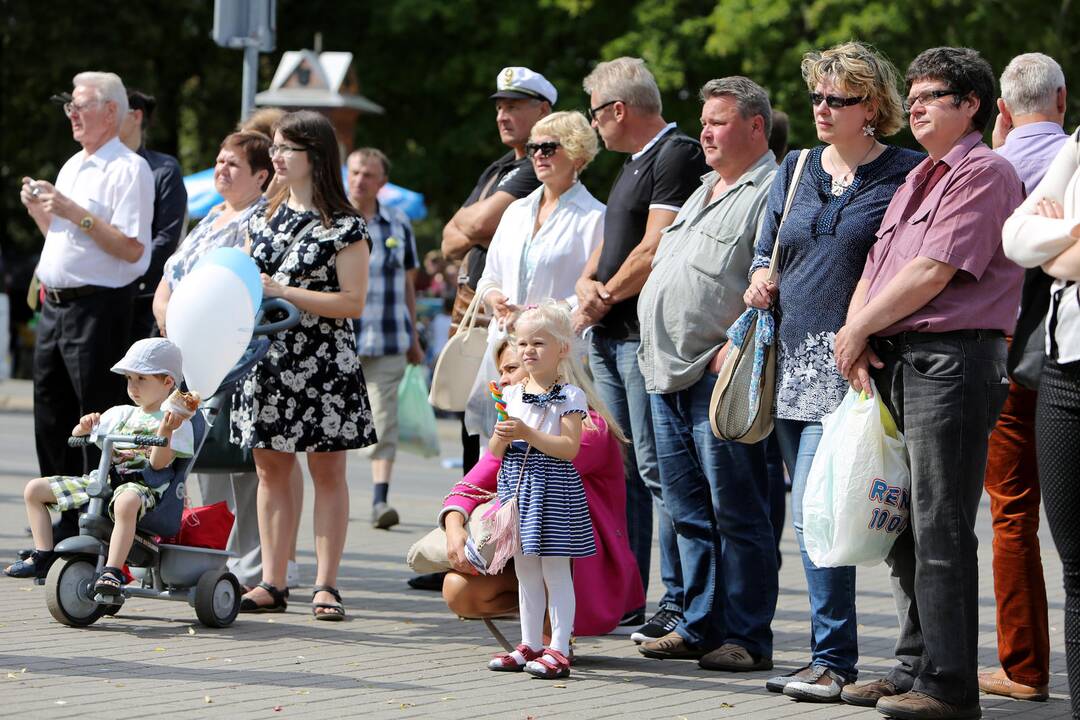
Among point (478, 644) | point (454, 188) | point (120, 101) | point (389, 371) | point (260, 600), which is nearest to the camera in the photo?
point (478, 644)

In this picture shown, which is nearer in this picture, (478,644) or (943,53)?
(943,53)

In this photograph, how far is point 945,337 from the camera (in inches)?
207

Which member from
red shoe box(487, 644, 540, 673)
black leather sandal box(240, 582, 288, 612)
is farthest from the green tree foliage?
red shoe box(487, 644, 540, 673)

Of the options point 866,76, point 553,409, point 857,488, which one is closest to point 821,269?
point 866,76

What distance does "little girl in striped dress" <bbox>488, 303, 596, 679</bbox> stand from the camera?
5.94 m

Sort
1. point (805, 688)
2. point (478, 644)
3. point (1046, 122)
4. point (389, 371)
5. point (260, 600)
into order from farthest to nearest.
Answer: point (389, 371) < point (260, 600) < point (478, 644) < point (1046, 122) < point (805, 688)

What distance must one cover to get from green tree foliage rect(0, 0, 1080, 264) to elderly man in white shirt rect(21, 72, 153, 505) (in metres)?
16.8

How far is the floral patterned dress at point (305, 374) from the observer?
23.2 feet

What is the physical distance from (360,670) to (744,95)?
8.64 feet

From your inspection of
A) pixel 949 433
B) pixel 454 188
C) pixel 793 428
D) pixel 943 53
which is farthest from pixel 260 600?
pixel 454 188

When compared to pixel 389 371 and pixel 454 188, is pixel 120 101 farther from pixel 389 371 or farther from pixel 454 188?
pixel 454 188

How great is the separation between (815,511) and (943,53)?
156cm

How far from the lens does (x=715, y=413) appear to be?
19.2ft

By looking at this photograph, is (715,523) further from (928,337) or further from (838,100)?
(838,100)
